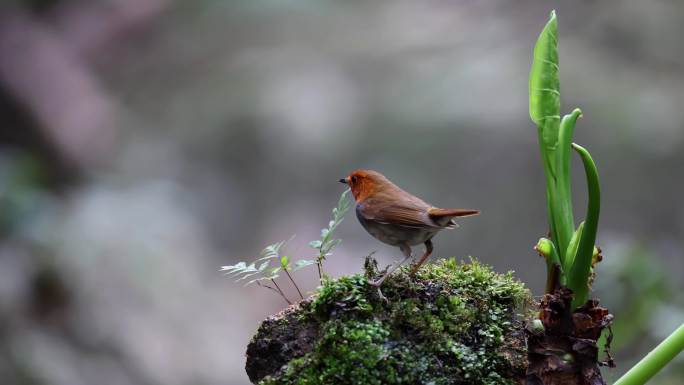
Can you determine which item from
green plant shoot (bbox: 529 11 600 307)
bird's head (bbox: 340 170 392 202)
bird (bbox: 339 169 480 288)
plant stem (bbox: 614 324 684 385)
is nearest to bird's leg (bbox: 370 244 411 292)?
bird (bbox: 339 169 480 288)

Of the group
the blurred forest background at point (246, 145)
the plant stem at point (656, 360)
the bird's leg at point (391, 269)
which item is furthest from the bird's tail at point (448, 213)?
the blurred forest background at point (246, 145)

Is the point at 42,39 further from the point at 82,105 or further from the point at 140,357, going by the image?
the point at 140,357

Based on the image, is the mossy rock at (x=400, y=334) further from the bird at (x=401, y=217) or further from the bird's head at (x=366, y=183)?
the bird's head at (x=366, y=183)

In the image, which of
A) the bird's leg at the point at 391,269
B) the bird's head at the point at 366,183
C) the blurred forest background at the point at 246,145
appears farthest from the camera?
the blurred forest background at the point at 246,145

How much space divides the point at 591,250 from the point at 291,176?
510 centimetres

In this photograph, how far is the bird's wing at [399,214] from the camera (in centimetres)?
250

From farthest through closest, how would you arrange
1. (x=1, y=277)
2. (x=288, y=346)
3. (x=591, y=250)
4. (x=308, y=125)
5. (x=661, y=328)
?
1. (x=308, y=125)
2. (x=1, y=277)
3. (x=661, y=328)
4. (x=288, y=346)
5. (x=591, y=250)

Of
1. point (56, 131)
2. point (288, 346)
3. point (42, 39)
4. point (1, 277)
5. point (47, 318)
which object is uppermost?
point (42, 39)

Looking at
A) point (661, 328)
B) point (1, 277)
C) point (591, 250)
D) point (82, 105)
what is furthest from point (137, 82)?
point (591, 250)

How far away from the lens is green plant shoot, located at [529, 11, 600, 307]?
2068mm

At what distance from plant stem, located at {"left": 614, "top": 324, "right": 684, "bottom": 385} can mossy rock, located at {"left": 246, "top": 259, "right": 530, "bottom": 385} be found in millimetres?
310

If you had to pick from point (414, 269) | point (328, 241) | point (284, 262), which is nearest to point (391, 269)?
point (414, 269)

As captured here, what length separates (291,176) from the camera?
22.9 ft

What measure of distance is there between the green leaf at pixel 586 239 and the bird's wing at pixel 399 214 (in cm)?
56
